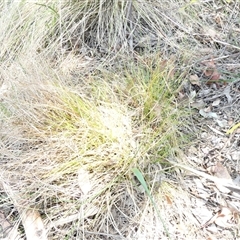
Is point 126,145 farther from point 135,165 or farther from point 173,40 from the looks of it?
point 173,40

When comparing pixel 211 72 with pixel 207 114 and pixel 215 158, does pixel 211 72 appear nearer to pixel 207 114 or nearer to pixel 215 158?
pixel 207 114

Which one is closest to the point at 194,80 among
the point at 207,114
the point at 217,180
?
the point at 207,114

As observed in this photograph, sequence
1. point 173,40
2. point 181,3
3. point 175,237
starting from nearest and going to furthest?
point 175,237 → point 173,40 → point 181,3

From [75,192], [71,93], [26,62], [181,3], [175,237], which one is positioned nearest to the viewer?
[175,237]

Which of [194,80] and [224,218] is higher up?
[194,80]

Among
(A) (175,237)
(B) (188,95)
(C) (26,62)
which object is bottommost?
(A) (175,237)

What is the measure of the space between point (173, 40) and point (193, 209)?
1.04 meters

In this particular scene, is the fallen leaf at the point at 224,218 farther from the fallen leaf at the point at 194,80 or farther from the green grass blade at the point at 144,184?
the fallen leaf at the point at 194,80

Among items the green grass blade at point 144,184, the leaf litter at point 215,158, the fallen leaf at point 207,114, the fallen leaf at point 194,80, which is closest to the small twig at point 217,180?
the leaf litter at point 215,158

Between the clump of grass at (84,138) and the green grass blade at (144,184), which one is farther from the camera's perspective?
the clump of grass at (84,138)

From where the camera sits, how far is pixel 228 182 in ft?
4.78

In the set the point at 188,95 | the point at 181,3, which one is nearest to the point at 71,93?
the point at 188,95

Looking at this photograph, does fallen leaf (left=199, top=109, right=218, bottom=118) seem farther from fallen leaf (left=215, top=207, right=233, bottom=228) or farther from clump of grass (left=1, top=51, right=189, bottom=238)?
fallen leaf (left=215, top=207, right=233, bottom=228)

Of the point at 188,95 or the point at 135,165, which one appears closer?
the point at 135,165
